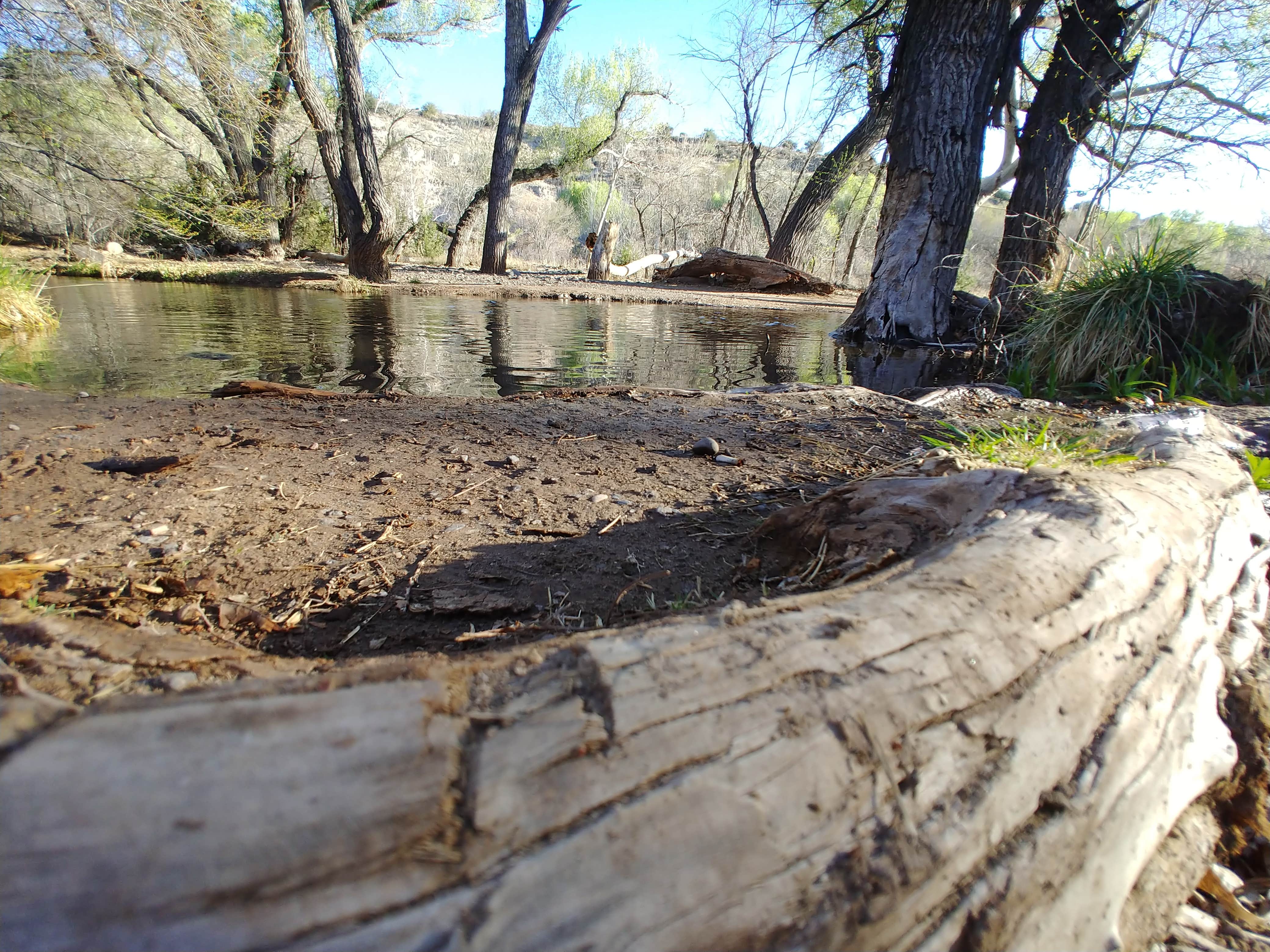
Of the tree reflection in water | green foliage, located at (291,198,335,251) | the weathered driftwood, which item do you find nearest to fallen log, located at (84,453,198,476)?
the tree reflection in water

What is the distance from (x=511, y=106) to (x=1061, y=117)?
44.3 ft

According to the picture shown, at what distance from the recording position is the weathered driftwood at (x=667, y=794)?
0.68 meters

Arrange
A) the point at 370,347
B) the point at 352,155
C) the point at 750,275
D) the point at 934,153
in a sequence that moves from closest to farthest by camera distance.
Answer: the point at 370,347
the point at 934,153
the point at 352,155
the point at 750,275

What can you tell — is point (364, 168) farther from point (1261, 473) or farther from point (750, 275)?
point (1261, 473)

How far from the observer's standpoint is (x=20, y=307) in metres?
7.03

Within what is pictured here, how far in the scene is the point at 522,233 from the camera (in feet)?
141

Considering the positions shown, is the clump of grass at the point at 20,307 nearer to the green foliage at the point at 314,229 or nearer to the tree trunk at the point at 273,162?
the tree trunk at the point at 273,162

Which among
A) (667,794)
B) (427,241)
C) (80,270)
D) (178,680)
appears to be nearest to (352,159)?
(80,270)

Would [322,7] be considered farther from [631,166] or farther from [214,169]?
[631,166]

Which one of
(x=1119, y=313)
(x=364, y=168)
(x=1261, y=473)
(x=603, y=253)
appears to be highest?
(x=364, y=168)

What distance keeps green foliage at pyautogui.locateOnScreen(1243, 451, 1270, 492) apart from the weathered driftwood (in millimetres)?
1882

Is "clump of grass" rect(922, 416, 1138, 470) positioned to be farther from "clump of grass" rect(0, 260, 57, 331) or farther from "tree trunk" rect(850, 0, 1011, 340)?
"clump of grass" rect(0, 260, 57, 331)

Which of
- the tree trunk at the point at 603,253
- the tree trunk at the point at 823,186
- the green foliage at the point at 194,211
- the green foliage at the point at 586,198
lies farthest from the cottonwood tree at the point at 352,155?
the green foliage at the point at 586,198

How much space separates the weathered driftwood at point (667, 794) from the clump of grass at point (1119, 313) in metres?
4.94
